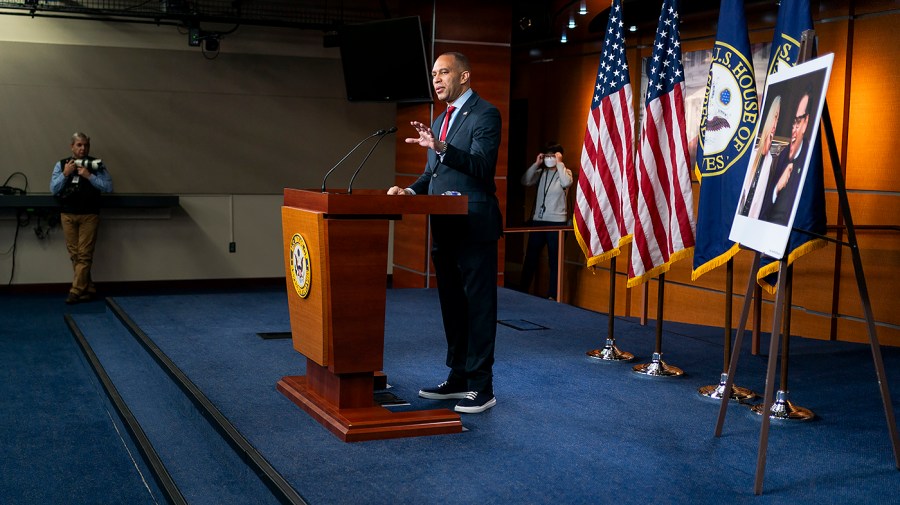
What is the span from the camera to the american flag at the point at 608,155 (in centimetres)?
559

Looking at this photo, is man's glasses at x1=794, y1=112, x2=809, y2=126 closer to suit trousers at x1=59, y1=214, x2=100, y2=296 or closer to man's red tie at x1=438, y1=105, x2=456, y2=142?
man's red tie at x1=438, y1=105, x2=456, y2=142

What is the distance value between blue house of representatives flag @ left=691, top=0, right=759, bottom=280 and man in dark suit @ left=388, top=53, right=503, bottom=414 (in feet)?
4.19

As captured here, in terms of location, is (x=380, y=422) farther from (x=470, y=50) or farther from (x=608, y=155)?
(x=470, y=50)

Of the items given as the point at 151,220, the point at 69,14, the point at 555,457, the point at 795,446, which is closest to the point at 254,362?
the point at 555,457

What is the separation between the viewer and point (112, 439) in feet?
15.4

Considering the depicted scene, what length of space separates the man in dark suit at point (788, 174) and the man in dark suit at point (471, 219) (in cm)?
117

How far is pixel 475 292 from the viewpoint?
416 cm

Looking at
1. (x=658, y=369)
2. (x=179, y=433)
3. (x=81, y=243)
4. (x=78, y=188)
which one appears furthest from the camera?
(x=81, y=243)

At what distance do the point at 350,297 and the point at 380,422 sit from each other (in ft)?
1.78

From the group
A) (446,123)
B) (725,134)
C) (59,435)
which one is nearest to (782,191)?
(725,134)

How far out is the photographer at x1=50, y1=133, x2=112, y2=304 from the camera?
8.74 metres

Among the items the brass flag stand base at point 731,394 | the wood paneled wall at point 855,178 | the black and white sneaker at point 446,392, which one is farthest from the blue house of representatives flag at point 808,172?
the wood paneled wall at point 855,178

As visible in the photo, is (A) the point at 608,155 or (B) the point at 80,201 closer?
(A) the point at 608,155

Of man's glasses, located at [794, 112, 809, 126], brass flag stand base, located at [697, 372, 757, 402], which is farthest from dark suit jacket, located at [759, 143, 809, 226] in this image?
brass flag stand base, located at [697, 372, 757, 402]
